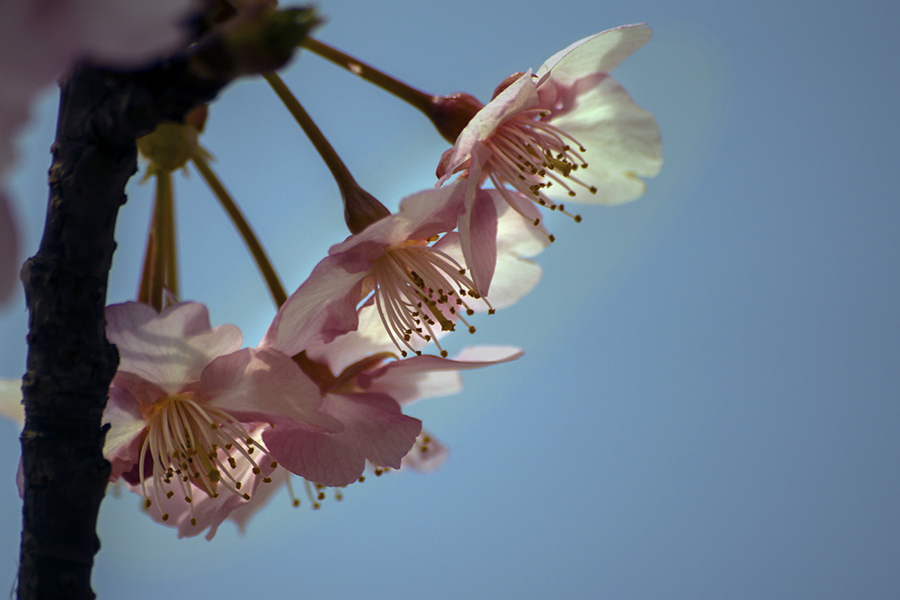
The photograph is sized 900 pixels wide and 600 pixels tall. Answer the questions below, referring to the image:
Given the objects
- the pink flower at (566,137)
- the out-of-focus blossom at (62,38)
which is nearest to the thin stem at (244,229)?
the pink flower at (566,137)

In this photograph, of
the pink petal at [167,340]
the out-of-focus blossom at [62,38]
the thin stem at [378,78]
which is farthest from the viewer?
the thin stem at [378,78]

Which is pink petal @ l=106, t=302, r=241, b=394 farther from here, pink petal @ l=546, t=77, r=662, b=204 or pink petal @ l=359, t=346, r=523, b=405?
pink petal @ l=546, t=77, r=662, b=204

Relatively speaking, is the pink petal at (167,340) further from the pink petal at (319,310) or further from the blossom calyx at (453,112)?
the blossom calyx at (453,112)

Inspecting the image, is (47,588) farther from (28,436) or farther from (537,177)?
(537,177)

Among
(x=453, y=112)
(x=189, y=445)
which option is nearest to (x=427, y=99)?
(x=453, y=112)

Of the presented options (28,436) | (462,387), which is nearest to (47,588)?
(28,436)

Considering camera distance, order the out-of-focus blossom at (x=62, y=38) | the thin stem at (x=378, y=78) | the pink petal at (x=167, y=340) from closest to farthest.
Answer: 1. the out-of-focus blossom at (x=62, y=38)
2. the pink petal at (x=167, y=340)
3. the thin stem at (x=378, y=78)

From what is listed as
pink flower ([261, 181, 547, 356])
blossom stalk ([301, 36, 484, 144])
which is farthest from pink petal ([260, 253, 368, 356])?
blossom stalk ([301, 36, 484, 144])
